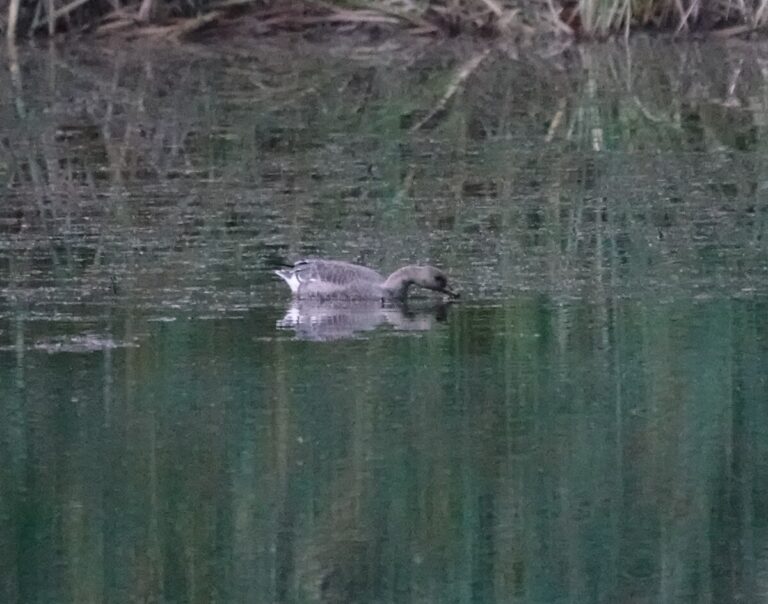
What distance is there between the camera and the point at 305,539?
4.61 m

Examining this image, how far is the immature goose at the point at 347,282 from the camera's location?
6.85 metres

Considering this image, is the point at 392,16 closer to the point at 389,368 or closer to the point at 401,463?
the point at 389,368

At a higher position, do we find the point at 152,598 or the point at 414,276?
the point at 414,276

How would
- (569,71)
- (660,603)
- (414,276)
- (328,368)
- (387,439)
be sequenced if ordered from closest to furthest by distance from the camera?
(660,603)
(387,439)
(328,368)
(414,276)
(569,71)

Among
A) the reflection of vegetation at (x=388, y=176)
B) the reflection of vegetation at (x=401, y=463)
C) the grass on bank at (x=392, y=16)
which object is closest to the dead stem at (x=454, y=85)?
the reflection of vegetation at (x=388, y=176)

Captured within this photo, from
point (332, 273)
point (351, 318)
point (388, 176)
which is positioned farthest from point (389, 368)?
point (388, 176)

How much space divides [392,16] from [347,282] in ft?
32.4

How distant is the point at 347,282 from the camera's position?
6.88 meters

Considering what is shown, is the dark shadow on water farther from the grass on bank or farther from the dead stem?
the grass on bank

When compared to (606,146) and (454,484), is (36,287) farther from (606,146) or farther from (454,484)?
(606,146)

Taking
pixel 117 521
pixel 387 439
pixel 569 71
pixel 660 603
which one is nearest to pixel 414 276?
pixel 387 439

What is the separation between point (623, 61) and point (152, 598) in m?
10.5

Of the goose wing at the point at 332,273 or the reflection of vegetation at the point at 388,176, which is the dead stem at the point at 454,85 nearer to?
the reflection of vegetation at the point at 388,176

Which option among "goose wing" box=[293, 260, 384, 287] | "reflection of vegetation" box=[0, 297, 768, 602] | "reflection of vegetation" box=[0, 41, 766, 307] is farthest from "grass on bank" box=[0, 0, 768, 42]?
"reflection of vegetation" box=[0, 297, 768, 602]
